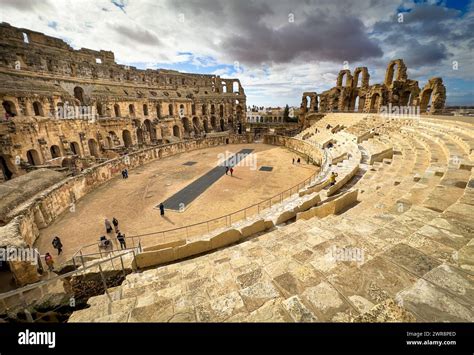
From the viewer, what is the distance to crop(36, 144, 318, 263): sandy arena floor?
11422 millimetres

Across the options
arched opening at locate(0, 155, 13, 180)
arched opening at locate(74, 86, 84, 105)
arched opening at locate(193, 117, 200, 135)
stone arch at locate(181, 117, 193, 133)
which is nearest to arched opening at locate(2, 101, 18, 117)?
arched opening at locate(0, 155, 13, 180)

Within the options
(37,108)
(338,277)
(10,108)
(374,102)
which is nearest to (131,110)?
(37,108)

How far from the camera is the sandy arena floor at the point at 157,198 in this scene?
1142 cm

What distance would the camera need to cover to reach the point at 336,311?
2689mm

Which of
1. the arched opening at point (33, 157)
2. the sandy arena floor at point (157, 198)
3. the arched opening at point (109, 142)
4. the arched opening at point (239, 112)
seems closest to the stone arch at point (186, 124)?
the arched opening at point (239, 112)

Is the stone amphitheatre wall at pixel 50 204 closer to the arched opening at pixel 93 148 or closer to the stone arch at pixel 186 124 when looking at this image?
the arched opening at pixel 93 148

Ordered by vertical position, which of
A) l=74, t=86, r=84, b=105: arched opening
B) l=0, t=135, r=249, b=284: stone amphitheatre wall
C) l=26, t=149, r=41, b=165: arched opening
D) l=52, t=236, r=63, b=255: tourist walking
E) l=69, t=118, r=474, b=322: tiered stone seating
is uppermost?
l=74, t=86, r=84, b=105: arched opening

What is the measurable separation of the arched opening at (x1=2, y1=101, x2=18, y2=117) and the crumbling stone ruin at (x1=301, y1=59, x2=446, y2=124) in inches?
1512

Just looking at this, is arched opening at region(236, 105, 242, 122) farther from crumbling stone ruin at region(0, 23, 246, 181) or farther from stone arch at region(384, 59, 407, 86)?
stone arch at region(384, 59, 407, 86)

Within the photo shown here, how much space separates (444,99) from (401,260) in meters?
27.0

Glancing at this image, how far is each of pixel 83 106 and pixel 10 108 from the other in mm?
6557

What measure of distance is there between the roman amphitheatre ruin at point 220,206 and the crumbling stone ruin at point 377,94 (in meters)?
0.19

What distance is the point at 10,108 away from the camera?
59.6 ft

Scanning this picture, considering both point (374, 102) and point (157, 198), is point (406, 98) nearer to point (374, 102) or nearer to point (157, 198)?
point (374, 102)
